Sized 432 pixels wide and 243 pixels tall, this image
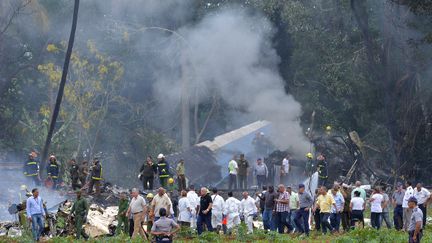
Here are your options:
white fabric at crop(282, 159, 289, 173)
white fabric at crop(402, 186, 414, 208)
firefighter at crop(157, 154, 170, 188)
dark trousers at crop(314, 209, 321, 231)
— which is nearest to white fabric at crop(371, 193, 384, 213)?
white fabric at crop(402, 186, 414, 208)

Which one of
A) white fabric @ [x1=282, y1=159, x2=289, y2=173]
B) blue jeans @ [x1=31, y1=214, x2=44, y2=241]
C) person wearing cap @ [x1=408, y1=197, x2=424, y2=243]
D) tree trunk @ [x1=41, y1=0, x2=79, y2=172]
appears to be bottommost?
person wearing cap @ [x1=408, y1=197, x2=424, y2=243]

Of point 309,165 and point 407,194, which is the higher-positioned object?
point 309,165

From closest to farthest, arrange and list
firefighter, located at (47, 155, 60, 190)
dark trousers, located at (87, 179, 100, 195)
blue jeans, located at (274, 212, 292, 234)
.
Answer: blue jeans, located at (274, 212, 292, 234), dark trousers, located at (87, 179, 100, 195), firefighter, located at (47, 155, 60, 190)

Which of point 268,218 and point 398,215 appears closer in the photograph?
point 268,218

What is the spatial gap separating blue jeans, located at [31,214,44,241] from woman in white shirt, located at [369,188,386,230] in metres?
9.23

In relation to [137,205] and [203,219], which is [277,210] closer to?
[203,219]

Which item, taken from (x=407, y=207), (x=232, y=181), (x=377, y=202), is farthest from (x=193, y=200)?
(x=232, y=181)

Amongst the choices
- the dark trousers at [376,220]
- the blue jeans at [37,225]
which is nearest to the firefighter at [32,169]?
the blue jeans at [37,225]

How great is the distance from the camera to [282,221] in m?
25.9

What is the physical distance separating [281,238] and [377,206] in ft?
12.4

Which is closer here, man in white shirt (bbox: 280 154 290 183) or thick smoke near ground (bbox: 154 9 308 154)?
man in white shirt (bbox: 280 154 290 183)

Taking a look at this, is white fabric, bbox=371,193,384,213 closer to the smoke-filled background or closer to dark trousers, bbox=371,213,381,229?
dark trousers, bbox=371,213,381,229

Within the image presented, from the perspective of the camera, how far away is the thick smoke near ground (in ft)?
152

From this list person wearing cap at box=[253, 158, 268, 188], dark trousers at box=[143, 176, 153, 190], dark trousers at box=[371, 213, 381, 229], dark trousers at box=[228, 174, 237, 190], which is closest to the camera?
dark trousers at box=[371, 213, 381, 229]
